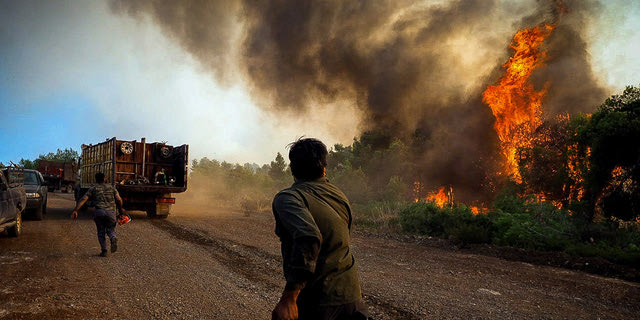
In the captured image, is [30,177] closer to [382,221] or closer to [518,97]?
[382,221]

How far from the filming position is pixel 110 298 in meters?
4.66

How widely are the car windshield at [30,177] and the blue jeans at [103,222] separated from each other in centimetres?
708

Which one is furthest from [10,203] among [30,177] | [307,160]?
[307,160]

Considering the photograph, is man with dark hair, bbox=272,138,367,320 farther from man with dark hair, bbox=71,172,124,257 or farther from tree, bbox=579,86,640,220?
tree, bbox=579,86,640,220

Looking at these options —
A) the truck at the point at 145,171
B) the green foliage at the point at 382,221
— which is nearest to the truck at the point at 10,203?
the truck at the point at 145,171

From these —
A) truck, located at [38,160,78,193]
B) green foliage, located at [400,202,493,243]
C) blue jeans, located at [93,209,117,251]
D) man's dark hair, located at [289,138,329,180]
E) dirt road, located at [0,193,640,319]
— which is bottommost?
dirt road, located at [0,193,640,319]

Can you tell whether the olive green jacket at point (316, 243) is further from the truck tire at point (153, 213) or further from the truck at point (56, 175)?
the truck at point (56, 175)

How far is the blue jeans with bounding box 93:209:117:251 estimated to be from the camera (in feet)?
23.0

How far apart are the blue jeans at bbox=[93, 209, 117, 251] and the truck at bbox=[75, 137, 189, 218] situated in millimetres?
5698

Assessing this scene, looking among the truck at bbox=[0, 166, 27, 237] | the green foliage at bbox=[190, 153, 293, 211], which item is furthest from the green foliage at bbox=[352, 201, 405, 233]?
the green foliage at bbox=[190, 153, 293, 211]

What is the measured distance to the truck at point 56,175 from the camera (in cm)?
3203

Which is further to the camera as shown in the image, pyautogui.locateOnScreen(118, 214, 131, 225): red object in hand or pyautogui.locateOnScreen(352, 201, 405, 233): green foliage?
pyautogui.locateOnScreen(352, 201, 405, 233): green foliage

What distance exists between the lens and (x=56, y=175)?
32.4 metres

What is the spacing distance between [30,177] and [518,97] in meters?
19.8
